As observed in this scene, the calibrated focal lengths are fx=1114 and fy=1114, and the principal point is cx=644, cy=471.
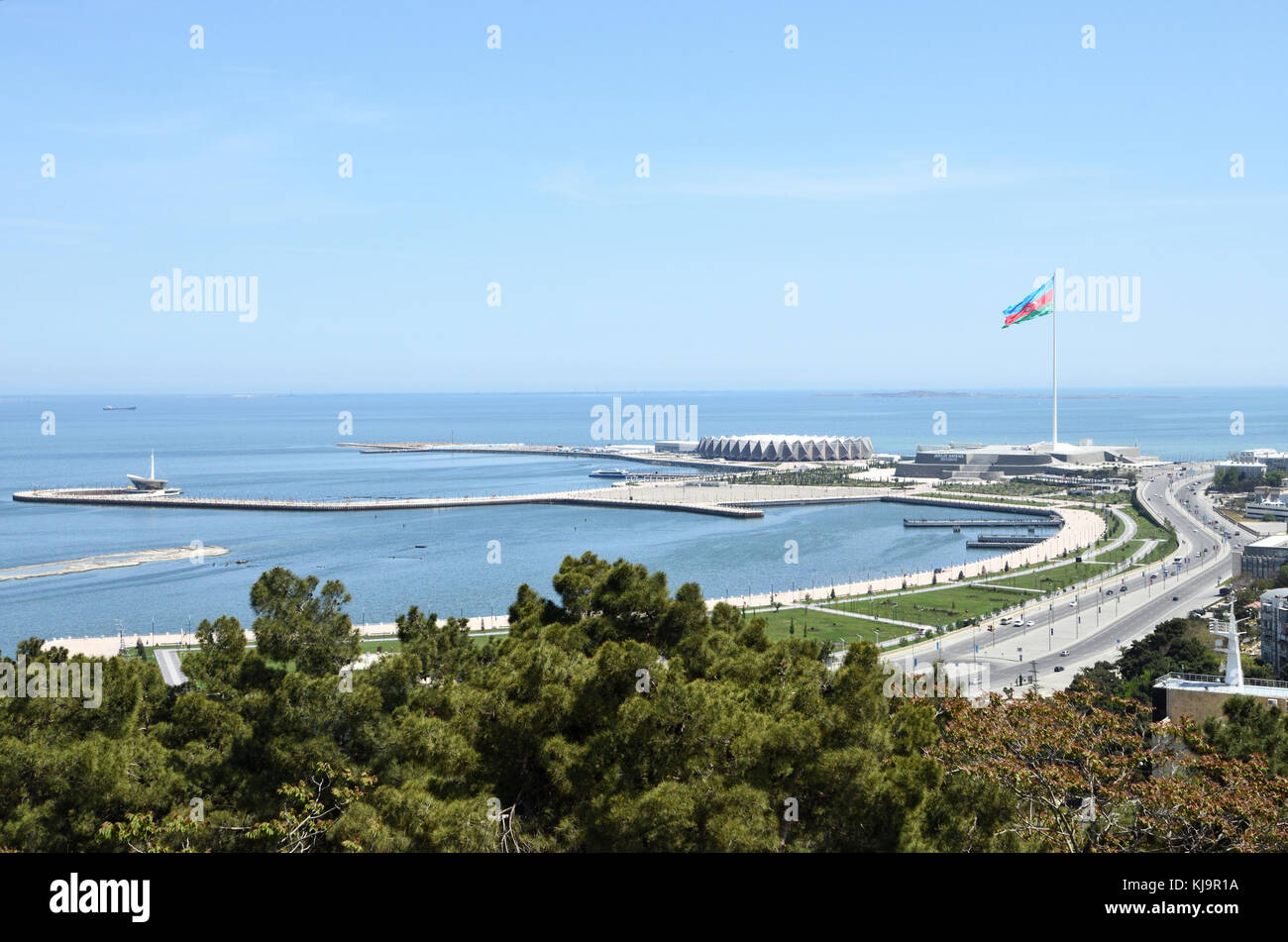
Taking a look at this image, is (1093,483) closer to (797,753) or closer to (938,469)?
(938,469)

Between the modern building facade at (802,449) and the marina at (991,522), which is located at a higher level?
the modern building facade at (802,449)

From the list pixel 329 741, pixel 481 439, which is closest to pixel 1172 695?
pixel 329 741

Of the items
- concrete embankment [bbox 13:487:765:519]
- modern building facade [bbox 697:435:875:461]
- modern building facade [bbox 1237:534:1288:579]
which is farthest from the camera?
modern building facade [bbox 697:435:875:461]

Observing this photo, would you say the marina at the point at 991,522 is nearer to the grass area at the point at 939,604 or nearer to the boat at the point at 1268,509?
the boat at the point at 1268,509

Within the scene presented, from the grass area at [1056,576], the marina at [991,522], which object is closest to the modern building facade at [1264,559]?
the grass area at [1056,576]
